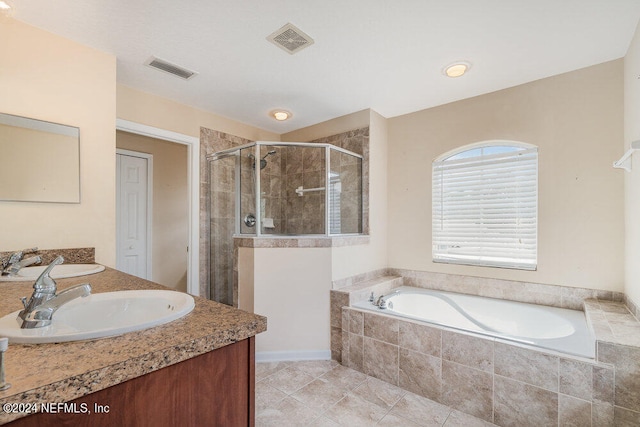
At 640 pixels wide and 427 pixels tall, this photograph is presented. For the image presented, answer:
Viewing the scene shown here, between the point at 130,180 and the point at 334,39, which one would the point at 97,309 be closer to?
the point at 334,39

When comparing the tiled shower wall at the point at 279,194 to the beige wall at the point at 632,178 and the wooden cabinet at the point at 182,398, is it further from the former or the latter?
the wooden cabinet at the point at 182,398

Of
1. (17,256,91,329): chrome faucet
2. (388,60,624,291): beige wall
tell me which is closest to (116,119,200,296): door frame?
(17,256,91,329): chrome faucet

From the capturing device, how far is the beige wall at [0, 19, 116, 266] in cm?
167

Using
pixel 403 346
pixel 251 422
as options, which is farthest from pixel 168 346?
pixel 403 346

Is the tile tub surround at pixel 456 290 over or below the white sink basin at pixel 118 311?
below

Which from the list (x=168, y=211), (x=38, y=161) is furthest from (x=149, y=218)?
(x=38, y=161)

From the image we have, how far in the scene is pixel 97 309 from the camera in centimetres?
102

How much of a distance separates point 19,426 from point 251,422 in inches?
20.6

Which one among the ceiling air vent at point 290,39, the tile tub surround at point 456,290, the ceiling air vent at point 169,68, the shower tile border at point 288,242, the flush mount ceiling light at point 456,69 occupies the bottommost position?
the tile tub surround at point 456,290

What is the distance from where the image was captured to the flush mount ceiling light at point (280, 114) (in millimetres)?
3060

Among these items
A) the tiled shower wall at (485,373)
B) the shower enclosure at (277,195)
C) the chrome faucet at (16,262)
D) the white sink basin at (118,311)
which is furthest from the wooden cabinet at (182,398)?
the shower enclosure at (277,195)

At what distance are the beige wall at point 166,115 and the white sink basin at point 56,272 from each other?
140cm

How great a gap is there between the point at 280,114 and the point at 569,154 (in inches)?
103

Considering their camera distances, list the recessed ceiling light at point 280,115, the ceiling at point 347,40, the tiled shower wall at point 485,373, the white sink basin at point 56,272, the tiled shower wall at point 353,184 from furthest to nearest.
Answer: the recessed ceiling light at point 280,115, the tiled shower wall at point 353,184, the ceiling at point 347,40, the tiled shower wall at point 485,373, the white sink basin at point 56,272
